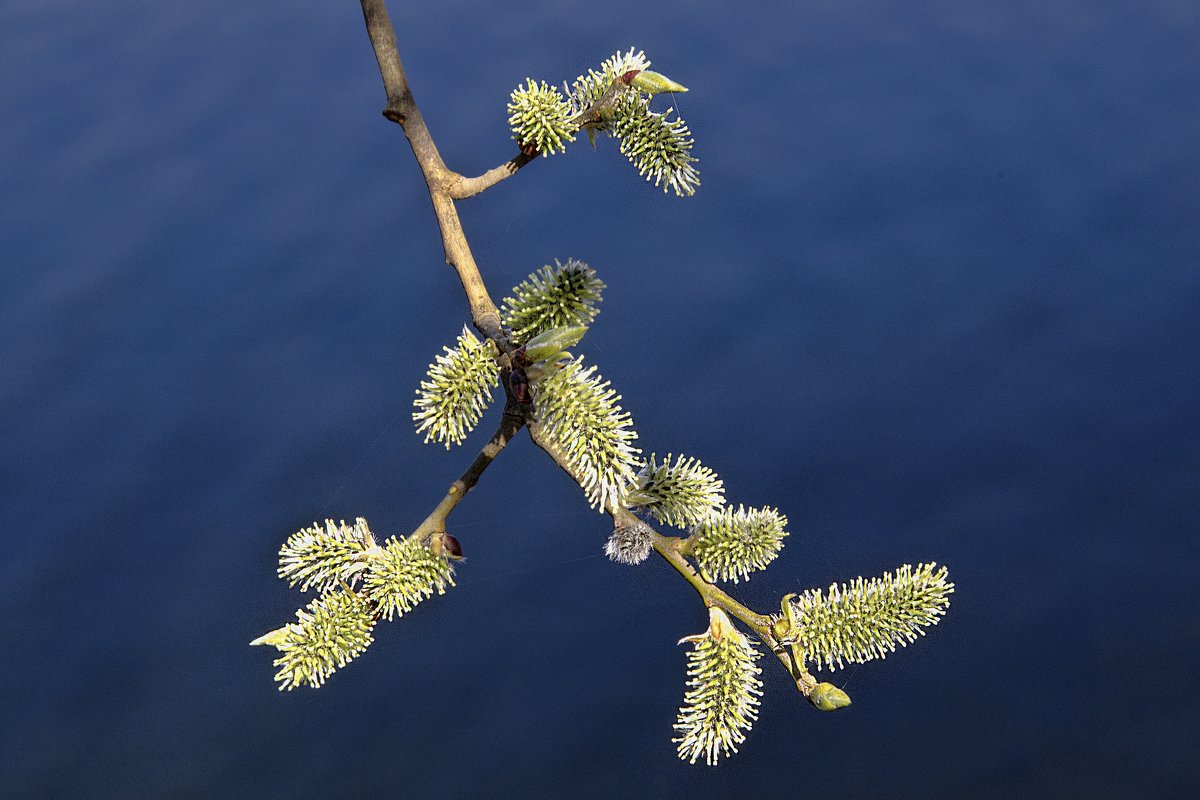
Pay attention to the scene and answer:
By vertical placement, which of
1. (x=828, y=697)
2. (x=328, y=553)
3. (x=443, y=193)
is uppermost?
(x=443, y=193)

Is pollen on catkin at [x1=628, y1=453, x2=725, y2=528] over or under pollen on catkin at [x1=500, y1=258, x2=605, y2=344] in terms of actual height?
under

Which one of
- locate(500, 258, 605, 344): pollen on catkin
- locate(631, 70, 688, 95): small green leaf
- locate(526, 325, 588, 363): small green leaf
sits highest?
locate(631, 70, 688, 95): small green leaf

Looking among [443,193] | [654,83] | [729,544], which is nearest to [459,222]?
[443,193]

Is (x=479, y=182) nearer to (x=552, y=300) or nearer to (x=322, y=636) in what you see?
(x=552, y=300)

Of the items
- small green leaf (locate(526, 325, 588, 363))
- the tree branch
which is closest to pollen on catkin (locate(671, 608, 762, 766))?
the tree branch

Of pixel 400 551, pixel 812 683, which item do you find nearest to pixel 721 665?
pixel 812 683

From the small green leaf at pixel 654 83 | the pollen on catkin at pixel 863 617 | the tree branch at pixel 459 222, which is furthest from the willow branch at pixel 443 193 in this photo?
the pollen on catkin at pixel 863 617

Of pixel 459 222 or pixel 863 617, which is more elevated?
pixel 459 222

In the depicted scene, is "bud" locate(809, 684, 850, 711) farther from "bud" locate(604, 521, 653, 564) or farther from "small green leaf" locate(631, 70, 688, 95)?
"small green leaf" locate(631, 70, 688, 95)

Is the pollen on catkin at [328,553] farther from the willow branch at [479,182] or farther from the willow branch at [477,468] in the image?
the willow branch at [479,182]
